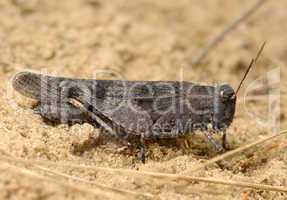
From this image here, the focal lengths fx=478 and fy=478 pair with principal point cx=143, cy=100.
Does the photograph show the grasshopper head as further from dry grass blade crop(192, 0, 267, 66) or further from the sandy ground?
dry grass blade crop(192, 0, 267, 66)

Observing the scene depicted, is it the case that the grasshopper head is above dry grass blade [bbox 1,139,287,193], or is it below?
above

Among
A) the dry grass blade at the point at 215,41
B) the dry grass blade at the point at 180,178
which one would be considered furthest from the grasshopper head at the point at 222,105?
the dry grass blade at the point at 215,41

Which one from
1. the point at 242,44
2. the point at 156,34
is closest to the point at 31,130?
the point at 156,34

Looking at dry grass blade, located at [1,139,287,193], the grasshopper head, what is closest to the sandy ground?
dry grass blade, located at [1,139,287,193]

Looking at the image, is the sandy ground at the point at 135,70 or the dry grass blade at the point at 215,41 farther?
the dry grass blade at the point at 215,41

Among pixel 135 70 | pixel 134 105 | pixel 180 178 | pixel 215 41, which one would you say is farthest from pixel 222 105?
pixel 215 41

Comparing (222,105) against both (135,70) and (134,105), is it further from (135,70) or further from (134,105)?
(135,70)

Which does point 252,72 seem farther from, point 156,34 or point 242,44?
point 156,34

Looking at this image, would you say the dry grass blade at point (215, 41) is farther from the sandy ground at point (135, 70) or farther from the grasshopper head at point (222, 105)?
the grasshopper head at point (222, 105)
